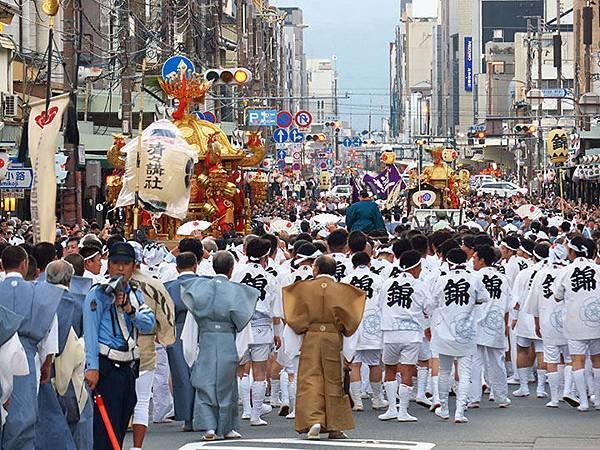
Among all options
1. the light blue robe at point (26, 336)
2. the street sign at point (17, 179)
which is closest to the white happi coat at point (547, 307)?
the light blue robe at point (26, 336)

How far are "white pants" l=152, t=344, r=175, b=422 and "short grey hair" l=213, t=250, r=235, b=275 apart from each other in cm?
150

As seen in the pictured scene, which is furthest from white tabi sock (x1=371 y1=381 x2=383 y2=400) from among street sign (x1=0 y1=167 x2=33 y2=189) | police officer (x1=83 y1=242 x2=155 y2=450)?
street sign (x1=0 y1=167 x2=33 y2=189)

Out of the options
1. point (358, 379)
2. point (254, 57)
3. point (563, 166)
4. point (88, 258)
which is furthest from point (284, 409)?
point (254, 57)

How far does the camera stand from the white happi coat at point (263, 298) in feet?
47.3

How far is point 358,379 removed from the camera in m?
15.0

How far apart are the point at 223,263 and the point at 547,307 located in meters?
4.02

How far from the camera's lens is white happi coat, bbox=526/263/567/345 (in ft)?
50.2

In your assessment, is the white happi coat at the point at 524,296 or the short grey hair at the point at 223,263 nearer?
the short grey hair at the point at 223,263

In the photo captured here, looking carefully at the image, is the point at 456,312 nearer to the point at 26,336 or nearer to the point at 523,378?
the point at 523,378

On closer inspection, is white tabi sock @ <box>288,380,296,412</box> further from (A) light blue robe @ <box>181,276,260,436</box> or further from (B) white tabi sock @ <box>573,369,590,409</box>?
(B) white tabi sock @ <box>573,369,590,409</box>

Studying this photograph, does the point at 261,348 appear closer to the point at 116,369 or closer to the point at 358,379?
the point at 358,379

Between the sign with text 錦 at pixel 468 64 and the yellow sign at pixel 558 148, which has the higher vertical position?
the sign with text 錦 at pixel 468 64

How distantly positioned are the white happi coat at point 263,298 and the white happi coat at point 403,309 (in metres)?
1.01

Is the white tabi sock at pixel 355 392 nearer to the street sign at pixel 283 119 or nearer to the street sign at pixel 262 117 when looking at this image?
the street sign at pixel 262 117
